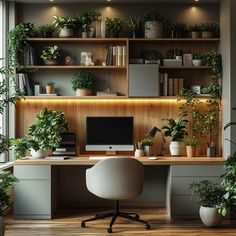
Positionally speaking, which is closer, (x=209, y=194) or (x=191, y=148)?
(x=209, y=194)

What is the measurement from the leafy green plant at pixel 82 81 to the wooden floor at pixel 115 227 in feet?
5.59

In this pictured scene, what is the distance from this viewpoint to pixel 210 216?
509cm

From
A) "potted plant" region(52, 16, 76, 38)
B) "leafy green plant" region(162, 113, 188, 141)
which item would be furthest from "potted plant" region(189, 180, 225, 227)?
"potted plant" region(52, 16, 76, 38)

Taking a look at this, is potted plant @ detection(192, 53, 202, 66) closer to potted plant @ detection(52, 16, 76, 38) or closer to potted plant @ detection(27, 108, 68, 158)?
potted plant @ detection(52, 16, 76, 38)

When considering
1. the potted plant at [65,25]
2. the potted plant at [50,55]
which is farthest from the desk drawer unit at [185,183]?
the potted plant at [65,25]

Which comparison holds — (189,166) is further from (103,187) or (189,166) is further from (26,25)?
(26,25)

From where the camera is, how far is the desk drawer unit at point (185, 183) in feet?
18.2

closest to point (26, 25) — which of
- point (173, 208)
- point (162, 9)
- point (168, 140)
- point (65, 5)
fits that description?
point (65, 5)

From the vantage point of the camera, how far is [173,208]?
5559 millimetres

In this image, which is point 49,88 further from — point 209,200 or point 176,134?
point 209,200

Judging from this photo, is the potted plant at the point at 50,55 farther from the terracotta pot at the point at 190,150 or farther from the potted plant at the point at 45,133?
the terracotta pot at the point at 190,150

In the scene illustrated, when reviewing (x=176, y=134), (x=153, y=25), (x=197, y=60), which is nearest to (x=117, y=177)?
(x=176, y=134)

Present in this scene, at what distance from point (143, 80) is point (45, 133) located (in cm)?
143

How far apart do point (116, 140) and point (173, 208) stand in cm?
121
